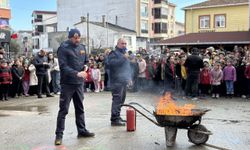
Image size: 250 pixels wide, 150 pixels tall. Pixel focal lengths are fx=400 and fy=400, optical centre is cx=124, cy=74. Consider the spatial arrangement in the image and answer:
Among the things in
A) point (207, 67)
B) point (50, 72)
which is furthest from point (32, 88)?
point (207, 67)

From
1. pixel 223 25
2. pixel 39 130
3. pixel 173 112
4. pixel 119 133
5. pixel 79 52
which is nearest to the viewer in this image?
pixel 173 112

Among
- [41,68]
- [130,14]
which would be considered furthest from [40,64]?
[130,14]

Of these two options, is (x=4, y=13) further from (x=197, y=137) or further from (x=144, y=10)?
(x=144, y=10)

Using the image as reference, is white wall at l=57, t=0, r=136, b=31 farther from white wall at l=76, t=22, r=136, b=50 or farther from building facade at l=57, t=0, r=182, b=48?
white wall at l=76, t=22, r=136, b=50

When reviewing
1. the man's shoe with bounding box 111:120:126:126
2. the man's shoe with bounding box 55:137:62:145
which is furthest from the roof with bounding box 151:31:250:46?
the man's shoe with bounding box 55:137:62:145

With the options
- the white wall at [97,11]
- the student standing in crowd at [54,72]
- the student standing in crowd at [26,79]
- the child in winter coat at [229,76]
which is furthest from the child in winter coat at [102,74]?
the white wall at [97,11]

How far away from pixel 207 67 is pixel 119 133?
7815 millimetres

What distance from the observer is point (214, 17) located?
150 feet

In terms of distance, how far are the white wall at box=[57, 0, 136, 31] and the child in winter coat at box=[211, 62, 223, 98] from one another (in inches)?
1946

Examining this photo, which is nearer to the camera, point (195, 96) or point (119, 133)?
point (119, 133)

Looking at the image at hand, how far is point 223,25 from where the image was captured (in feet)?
149

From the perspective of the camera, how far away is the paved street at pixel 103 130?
22.7ft

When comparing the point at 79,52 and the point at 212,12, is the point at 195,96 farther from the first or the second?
the point at 212,12

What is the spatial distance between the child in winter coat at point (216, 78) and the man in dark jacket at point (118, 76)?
22.1ft
